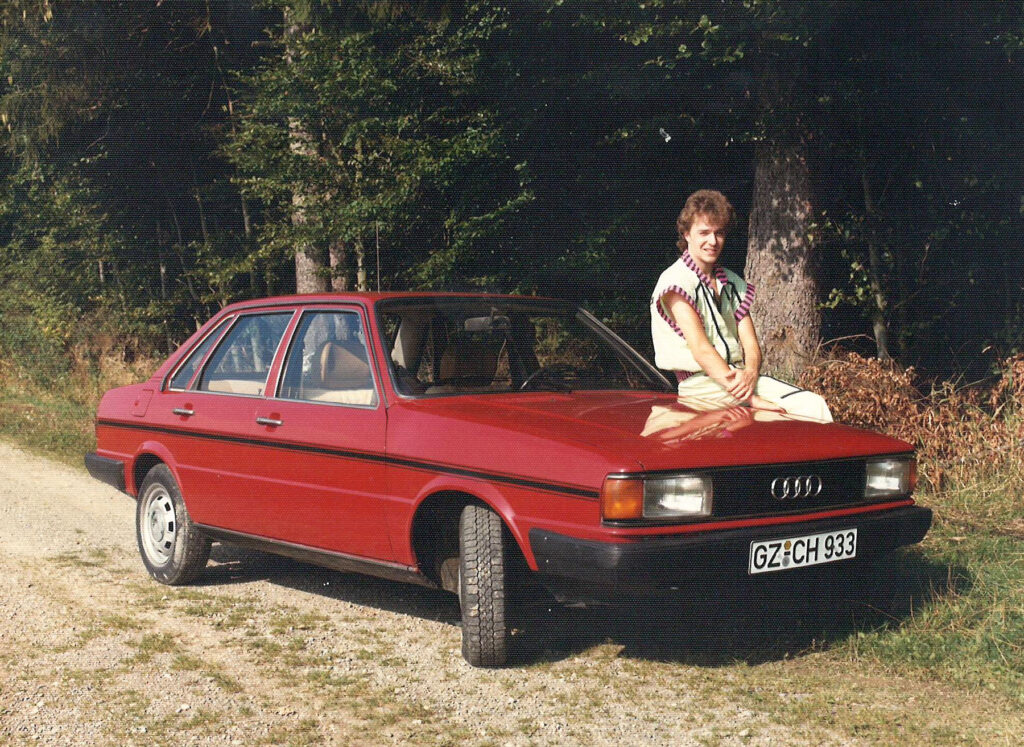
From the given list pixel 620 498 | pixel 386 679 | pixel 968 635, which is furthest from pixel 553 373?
pixel 968 635

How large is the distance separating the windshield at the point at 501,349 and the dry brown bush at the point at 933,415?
2.57 meters

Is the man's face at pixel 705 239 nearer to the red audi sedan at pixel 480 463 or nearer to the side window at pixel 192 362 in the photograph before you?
the red audi sedan at pixel 480 463

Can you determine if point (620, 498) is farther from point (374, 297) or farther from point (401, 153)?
point (401, 153)

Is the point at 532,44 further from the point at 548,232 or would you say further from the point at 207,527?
the point at 207,527

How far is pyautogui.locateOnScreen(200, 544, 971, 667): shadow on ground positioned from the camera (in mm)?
4422

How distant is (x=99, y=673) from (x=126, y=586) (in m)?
1.64

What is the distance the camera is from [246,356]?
6023mm

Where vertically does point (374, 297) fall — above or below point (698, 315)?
above

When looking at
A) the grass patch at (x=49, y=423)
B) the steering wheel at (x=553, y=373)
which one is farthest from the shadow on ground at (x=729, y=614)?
the grass patch at (x=49, y=423)

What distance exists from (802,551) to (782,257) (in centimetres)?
527

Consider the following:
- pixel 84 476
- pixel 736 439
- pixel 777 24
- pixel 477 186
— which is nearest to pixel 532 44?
pixel 477 186

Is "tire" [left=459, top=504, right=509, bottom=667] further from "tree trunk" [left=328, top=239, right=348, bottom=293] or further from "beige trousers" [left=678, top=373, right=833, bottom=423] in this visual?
"tree trunk" [left=328, top=239, right=348, bottom=293]

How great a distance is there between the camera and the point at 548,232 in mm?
11773

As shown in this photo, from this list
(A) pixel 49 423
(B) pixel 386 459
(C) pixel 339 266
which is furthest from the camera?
(A) pixel 49 423
